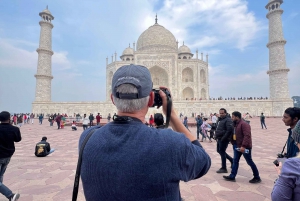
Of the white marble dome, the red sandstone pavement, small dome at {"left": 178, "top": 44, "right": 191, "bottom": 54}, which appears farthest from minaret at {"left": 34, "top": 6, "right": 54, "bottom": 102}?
the red sandstone pavement

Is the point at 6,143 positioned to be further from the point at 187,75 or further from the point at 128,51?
the point at 128,51

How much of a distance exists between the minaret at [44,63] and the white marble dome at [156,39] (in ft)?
48.6

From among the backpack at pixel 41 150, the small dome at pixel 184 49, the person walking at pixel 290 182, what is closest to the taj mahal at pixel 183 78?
the small dome at pixel 184 49

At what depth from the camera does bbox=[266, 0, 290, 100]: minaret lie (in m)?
23.7

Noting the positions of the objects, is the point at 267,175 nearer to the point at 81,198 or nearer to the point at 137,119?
the point at 81,198

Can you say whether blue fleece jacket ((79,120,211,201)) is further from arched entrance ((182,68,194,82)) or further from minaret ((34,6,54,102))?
Answer: arched entrance ((182,68,194,82))


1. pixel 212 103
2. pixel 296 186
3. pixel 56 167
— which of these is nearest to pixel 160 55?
pixel 212 103

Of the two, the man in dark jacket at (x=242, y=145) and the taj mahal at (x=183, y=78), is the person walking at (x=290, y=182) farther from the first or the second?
the taj mahal at (x=183, y=78)

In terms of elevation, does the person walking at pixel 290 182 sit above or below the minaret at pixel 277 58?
below

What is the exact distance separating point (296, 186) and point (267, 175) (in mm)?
3201

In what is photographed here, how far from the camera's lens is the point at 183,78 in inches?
1281

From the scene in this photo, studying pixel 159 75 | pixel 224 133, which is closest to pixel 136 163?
pixel 224 133

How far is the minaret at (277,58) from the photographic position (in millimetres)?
23734

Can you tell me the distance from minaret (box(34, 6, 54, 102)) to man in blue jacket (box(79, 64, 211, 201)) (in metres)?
29.0
